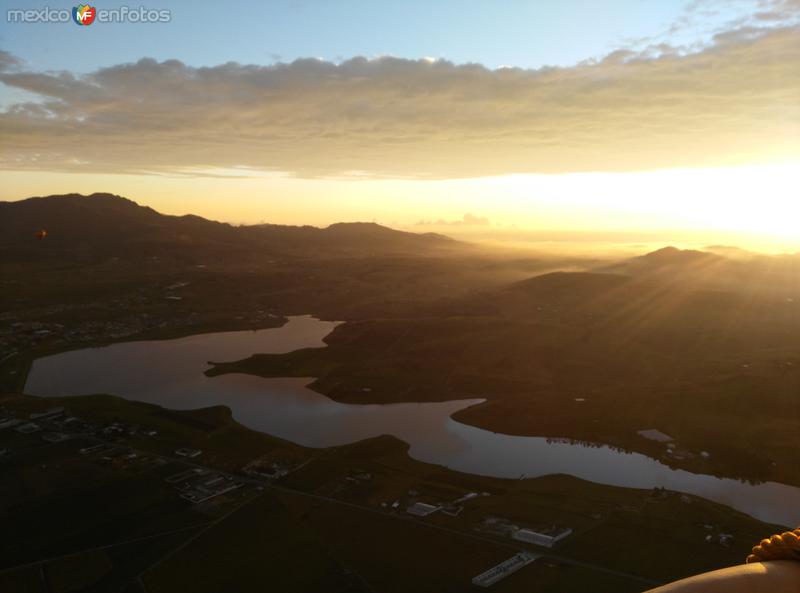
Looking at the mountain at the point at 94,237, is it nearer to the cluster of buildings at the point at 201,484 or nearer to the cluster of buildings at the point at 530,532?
the cluster of buildings at the point at 201,484

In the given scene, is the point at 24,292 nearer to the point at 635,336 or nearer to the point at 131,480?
the point at 131,480

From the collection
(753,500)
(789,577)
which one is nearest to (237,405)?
(753,500)

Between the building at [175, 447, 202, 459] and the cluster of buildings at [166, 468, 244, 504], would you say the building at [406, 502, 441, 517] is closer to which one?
the cluster of buildings at [166, 468, 244, 504]

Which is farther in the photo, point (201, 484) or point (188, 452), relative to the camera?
point (188, 452)

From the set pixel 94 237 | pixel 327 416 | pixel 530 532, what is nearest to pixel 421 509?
pixel 530 532

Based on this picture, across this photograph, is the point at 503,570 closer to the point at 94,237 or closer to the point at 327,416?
the point at 327,416

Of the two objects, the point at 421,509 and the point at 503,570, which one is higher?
the point at 503,570
